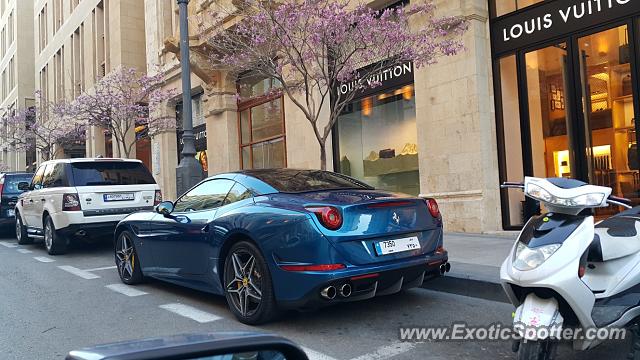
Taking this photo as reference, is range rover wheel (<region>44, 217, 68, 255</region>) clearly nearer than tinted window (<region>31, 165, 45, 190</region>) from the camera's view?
Yes

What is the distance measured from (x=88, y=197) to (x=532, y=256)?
8.34 m

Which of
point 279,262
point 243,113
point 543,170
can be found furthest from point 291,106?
point 279,262

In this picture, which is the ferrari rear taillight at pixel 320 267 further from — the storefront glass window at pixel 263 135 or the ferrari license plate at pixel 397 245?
the storefront glass window at pixel 263 135

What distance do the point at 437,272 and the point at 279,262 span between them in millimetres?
1582

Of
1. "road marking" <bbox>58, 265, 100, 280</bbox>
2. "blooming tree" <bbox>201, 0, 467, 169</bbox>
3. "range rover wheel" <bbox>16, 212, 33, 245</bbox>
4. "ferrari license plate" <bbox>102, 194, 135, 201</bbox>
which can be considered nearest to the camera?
"road marking" <bbox>58, 265, 100, 280</bbox>

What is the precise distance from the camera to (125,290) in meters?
6.82

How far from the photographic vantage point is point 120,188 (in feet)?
32.7

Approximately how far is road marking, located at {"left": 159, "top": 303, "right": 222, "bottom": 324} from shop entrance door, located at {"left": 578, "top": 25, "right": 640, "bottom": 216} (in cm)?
692

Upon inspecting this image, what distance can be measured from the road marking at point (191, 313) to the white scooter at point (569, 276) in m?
2.93

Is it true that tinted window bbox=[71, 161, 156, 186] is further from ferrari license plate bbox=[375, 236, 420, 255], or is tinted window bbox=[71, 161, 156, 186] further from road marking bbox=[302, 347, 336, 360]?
road marking bbox=[302, 347, 336, 360]

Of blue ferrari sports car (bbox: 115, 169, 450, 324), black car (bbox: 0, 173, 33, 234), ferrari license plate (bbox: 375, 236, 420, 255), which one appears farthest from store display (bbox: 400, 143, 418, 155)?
black car (bbox: 0, 173, 33, 234)

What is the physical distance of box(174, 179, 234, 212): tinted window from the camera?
566 cm

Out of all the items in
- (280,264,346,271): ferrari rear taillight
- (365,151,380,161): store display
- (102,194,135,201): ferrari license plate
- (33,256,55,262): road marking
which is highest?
(365,151,380,161): store display

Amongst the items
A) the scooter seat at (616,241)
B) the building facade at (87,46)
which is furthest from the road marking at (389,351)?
the building facade at (87,46)
